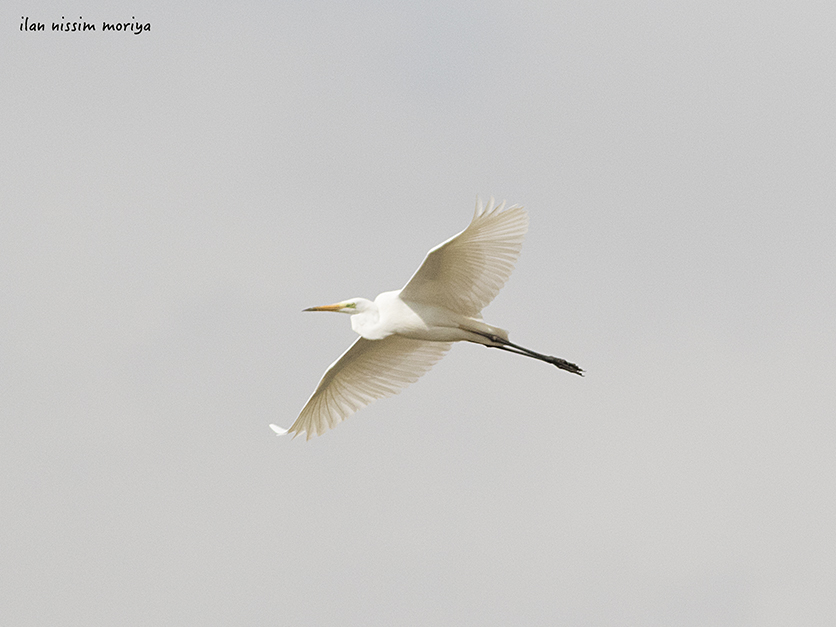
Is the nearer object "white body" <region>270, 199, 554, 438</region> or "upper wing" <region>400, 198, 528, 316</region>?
"upper wing" <region>400, 198, 528, 316</region>

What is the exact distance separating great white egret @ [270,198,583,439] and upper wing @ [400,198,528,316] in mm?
13

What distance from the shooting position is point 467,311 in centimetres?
2005

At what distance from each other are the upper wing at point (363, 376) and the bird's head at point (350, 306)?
1.09 meters

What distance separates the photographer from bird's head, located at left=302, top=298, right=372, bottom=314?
20.0 meters

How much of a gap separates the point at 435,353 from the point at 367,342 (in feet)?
3.44

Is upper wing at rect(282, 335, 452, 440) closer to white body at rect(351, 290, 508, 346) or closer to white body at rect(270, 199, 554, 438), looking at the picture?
white body at rect(270, 199, 554, 438)

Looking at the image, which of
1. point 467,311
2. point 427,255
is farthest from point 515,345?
point 427,255

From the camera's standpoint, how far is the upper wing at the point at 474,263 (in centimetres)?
1883

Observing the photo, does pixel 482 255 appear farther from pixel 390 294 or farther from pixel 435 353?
pixel 435 353

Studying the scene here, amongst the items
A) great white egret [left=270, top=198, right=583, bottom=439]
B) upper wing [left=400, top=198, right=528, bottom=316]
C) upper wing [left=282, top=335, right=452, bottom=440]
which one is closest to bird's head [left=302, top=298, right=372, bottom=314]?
great white egret [left=270, top=198, right=583, bottom=439]

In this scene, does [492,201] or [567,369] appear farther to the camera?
[567,369]

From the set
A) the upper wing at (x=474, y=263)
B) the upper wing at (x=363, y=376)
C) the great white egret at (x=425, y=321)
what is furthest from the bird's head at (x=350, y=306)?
the upper wing at (x=363, y=376)

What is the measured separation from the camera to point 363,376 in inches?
865

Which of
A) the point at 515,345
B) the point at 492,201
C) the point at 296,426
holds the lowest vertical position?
the point at 296,426
